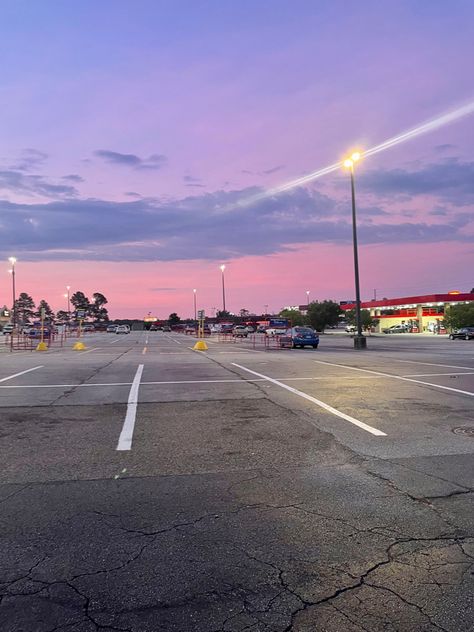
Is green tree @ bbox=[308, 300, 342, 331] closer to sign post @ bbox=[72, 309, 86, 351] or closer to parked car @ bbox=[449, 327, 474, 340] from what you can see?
parked car @ bbox=[449, 327, 474, 340]

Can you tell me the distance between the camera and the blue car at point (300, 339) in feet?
115

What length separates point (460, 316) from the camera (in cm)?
6344

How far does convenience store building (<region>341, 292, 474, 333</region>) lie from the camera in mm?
88875

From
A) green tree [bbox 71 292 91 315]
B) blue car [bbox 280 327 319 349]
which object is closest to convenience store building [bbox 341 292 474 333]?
blue car [bbox 280 327 319 349]

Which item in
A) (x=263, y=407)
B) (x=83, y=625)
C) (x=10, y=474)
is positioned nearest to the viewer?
(x=83, y=625)

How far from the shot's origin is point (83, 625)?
117 inches

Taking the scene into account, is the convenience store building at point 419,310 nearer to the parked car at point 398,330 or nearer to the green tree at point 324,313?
the parked car at point 398,330

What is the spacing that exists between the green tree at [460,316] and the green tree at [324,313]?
1630 cm

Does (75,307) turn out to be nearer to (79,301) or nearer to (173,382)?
(79,301)

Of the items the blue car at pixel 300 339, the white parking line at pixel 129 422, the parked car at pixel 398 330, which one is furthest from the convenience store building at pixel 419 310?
the white parking line at pixel 129 422

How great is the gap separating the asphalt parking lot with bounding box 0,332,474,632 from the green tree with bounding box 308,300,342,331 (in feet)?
223

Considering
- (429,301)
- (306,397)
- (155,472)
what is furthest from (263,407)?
(429,301)

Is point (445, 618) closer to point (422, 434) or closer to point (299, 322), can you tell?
point (422, 434)

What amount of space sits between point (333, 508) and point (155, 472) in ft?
7.16
